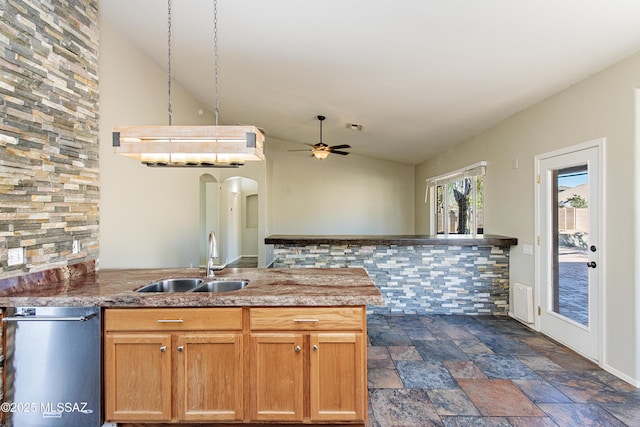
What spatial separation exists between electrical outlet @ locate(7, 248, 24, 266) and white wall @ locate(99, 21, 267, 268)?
84 centimetres

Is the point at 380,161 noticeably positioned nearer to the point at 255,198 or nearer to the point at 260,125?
the point at 260,125

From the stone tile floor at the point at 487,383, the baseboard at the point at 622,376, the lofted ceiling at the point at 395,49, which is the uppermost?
the lofted ceiling at the point at 395,49

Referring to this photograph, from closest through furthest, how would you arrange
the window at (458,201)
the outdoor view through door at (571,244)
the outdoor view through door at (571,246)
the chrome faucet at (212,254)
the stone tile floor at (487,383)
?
the stone tile floor at (487,383) → the chrome faucet at (212,254) → the outdoor view through door at (571,246) → the outdoor view through door at (571,244) → the window at (458,201)

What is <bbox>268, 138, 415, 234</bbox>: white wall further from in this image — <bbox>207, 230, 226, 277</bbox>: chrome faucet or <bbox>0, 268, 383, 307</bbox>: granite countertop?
<bbox>0, 268, 383, 307</bbox>: granite countertop

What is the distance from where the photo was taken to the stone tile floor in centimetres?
213

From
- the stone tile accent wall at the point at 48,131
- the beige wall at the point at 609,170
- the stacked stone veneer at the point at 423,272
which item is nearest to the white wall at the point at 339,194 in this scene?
the stacked stone veneer at the point at 423,272

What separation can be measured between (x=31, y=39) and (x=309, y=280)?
2470 mm

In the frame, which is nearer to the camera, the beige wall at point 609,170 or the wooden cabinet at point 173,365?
the wooden cabinet at point 173,365

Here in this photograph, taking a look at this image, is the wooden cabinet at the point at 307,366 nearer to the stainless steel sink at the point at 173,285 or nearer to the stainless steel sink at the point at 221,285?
the stainless steel sink at the point at 221,285

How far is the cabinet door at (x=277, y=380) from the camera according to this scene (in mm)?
1896

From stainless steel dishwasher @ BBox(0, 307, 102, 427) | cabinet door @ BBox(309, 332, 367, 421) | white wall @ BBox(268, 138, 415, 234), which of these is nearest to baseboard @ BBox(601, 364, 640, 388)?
cabinet door @ BBox(309, 332, 367, 421)

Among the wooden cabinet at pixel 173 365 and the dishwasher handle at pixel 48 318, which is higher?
the dishwasher handle at pixel 48 318

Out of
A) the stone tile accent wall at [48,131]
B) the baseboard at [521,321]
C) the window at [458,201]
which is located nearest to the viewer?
the stone tile accent wall at [48,131]

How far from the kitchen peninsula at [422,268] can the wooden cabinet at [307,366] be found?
2300mm
